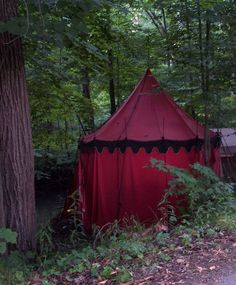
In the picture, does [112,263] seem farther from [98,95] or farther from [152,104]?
[98,95]

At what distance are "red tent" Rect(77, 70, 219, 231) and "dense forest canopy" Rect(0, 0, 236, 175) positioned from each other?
2.05ft

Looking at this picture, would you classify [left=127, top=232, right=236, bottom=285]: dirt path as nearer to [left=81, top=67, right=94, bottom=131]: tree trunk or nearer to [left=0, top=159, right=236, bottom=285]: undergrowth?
[left=0, top=159, right=236, bottom=285]: undergrowth

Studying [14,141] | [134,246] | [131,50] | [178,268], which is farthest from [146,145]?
[178,268]

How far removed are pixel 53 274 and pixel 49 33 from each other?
2.85 metres

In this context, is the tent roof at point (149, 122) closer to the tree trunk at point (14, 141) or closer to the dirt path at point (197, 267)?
the tree trunk at point (14, 141)

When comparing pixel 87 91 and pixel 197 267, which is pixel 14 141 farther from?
pixel 87 91

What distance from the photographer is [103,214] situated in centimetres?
964

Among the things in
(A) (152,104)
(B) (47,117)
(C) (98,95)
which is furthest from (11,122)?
(C) (98,95)

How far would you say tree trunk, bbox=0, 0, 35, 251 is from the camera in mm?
6125

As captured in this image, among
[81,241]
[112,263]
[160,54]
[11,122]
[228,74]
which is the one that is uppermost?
[160,54]

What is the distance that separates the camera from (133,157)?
945 centimetres

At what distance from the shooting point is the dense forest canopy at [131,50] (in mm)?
5707

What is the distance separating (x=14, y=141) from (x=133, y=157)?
12.2 feet

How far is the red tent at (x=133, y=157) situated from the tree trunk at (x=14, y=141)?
3296 mm
